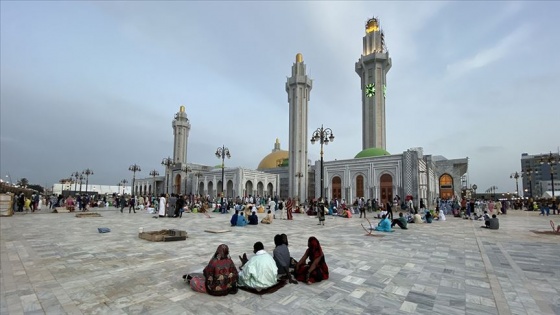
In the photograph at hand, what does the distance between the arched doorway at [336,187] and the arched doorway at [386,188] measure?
5.29m

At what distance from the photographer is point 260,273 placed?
4668mm

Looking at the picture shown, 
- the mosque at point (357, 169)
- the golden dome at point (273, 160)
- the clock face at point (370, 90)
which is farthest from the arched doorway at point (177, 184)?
the clock face at point (370, 90)

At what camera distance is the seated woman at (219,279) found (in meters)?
4.39

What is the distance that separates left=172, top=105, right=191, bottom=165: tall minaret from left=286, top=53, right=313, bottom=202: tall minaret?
2771 cm

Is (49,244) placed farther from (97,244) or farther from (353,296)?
(353,296)

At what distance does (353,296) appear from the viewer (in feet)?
14.8

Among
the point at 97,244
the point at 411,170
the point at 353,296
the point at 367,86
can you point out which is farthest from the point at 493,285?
the point at 367,86

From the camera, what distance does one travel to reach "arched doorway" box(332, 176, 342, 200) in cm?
3884

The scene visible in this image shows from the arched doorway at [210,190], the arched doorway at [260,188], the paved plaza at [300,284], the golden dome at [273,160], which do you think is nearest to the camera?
the paved plaza at [300,284]

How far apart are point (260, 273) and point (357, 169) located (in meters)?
34.6

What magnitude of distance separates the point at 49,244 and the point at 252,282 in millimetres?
7564

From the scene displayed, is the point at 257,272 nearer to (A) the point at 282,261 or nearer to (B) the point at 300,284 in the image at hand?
(A) the point at 282,261

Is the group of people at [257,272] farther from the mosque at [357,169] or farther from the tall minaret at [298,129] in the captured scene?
the tall minaret at [298,129]

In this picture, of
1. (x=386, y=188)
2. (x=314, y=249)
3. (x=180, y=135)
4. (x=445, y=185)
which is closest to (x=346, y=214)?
(x=314, y=249)
